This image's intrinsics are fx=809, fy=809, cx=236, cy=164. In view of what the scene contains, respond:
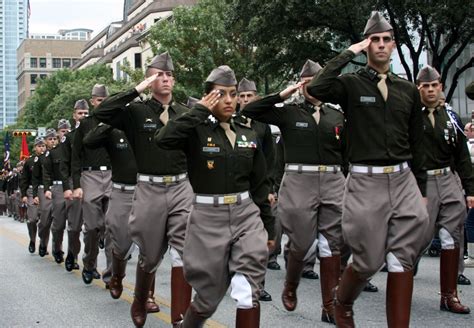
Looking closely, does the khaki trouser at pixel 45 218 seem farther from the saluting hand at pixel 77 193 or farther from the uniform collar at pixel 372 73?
the uniform collar at pixel 372 73

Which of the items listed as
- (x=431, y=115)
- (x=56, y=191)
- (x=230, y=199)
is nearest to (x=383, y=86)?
(x=230, y=199)

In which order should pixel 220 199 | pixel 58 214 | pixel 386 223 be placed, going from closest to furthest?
pixel 220 199 < pixel 386 223 < pixel 58 214

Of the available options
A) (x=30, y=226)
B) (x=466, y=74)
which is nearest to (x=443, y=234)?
(x=30, y=226)

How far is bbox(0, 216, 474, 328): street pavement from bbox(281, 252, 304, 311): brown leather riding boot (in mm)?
109

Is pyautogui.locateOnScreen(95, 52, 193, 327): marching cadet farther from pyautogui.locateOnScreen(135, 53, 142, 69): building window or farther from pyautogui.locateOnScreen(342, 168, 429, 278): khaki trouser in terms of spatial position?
pyautogui.locateOnScreen(135, 53, 142, 69): building window

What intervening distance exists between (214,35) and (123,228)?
93.9ft

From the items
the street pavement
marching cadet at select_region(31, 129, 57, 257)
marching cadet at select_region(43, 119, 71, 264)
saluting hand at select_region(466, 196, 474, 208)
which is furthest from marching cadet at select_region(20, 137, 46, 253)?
saluting hand at select_region(466, 196, 474, 208)

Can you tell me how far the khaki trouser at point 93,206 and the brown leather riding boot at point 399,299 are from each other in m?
5.61

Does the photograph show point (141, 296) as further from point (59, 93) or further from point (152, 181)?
point (59, 93)

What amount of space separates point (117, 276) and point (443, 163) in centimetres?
374

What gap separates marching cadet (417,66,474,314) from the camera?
→ 8.21m

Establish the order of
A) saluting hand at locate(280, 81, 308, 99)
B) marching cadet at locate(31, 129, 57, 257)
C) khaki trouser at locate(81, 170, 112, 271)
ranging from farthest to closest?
marching cadet at locate(31, 129, 57, 257) < khaki trouser at locate(81, 170, 112, 271) < saluting hand at locate(280, 81, 308, 99)

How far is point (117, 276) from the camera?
354 inches

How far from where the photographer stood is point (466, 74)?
3466 cm
